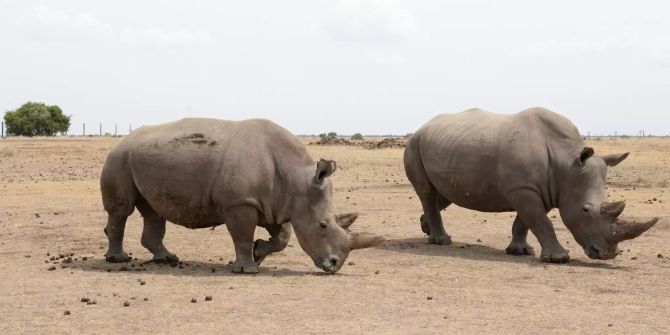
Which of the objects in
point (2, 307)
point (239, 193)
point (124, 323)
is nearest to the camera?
point (124, 323)

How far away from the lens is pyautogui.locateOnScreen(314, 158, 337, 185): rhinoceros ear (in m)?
10.0

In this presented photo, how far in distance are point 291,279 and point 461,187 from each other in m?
3.81

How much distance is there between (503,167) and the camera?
1203 cm

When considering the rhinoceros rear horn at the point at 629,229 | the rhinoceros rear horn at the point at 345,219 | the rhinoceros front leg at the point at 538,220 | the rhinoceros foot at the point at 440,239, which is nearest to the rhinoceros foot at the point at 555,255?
the rhinoceros front leg at the point at 538,220

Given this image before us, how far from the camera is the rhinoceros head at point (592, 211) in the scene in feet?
36.4

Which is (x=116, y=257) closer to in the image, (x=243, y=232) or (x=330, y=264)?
(x=243, y=232)

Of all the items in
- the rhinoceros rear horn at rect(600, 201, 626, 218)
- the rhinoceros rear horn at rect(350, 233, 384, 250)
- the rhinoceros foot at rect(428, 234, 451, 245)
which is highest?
the rhinoceros rear horn at rect(600, 201, 626, 218)

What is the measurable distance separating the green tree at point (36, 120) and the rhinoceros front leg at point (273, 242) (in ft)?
213

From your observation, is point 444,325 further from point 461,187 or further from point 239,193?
point 461,187

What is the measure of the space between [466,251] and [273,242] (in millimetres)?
3290

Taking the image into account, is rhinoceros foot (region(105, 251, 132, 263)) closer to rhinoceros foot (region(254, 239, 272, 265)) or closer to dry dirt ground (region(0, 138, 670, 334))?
dry dirt ground (region(0, 138, 670, 334))

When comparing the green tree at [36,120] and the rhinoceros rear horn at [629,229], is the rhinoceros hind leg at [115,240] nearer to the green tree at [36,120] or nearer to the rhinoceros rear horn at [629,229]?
the rhinoceros rear horn at [629,229]

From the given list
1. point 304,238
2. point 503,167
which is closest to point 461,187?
point 503,167

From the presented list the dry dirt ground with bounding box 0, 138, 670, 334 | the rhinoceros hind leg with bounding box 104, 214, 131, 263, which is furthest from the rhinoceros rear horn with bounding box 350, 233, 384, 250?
the rhinoceros hind leg with bounding box 104, 214, 131, 263
